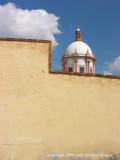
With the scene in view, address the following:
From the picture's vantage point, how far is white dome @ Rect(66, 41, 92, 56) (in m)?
26.5

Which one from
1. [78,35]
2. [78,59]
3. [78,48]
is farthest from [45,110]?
[78,35]

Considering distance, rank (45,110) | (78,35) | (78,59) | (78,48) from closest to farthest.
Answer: (45,110) < (78,59) < (78,48) < (78,35)

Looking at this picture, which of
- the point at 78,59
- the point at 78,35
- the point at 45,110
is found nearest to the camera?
the point at 45,110

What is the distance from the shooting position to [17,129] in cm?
417

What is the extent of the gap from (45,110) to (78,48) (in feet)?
77.4

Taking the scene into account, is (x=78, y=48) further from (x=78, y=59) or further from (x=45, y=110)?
(x=45, y=110)

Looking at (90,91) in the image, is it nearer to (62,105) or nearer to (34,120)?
(62,105)

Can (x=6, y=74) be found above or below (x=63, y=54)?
below

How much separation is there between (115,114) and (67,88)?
1.66 metres

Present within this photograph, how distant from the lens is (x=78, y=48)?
1059 inches

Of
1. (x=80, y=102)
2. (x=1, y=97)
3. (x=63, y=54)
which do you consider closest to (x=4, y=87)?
(x=1, y=97)

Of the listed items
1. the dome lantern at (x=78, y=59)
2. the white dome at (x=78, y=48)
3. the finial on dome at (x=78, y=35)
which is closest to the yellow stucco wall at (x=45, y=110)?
the dome lantern at (x=78, y=59)

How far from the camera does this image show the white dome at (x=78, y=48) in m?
26.5

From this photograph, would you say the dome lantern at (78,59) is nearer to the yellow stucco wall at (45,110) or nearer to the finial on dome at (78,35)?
the finial on dome at (78,35)
